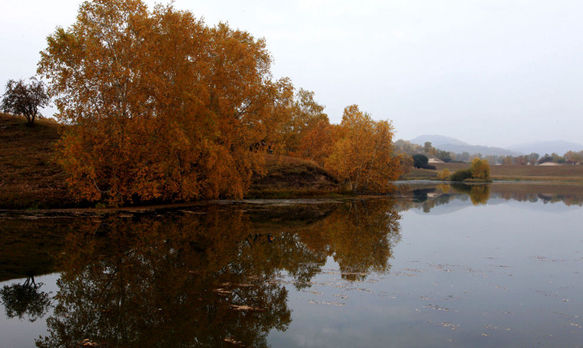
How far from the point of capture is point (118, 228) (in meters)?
21.5

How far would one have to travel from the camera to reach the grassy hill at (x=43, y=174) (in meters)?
29.0

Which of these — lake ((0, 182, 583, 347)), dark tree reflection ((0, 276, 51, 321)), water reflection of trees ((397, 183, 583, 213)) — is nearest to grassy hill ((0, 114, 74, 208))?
lake ((0, 182, 583, 347))

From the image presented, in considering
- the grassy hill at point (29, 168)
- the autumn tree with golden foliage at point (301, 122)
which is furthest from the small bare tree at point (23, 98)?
the autumn tree with golden foliage at point (301, 122)

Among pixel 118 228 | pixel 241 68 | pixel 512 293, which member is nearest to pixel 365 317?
pixel 512 293

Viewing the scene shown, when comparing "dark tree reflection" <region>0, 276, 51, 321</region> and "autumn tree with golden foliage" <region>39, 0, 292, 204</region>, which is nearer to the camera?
"dark tree reflection" <region>0, 276, 51, 321</region>

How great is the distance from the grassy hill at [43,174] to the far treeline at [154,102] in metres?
2.26

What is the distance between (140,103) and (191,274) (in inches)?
803

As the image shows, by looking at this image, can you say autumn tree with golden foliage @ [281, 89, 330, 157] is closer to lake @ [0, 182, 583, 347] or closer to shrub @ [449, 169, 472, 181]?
lake @ [0, 182, 583, 347]

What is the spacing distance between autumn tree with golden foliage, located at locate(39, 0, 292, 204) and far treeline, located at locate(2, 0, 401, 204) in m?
0.08

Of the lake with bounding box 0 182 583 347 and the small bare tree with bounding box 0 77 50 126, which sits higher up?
the small bare tree with bounding box 0 77 50 126

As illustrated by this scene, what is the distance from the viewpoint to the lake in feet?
29.3

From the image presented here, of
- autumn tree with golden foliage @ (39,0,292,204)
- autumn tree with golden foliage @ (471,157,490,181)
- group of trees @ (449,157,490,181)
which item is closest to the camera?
autumn tree with golden foliage @ (39,0,292,204)

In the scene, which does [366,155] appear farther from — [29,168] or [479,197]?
[29,168]

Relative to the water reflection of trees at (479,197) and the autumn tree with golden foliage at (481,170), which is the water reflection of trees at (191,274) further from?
the autumn tree with golden foliage at (481,170)
